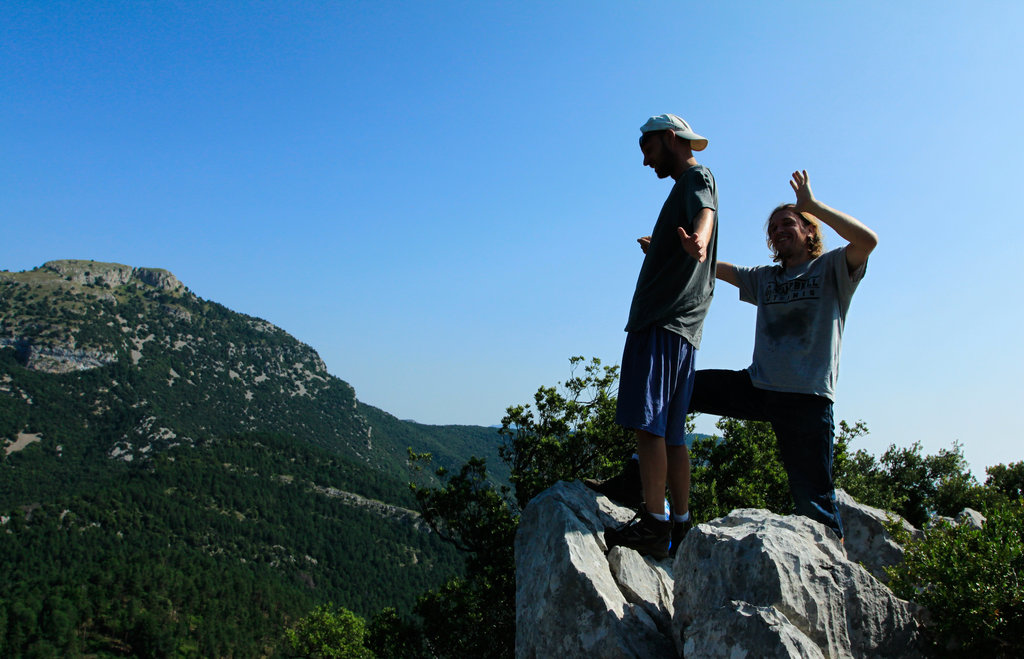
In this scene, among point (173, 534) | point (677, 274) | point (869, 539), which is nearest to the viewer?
point (677, 274)

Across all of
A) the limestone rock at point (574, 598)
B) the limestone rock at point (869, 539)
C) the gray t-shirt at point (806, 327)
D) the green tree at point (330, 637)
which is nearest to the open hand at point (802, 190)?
the gray t-shirt at point (806, 327)

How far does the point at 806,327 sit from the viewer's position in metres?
4.52

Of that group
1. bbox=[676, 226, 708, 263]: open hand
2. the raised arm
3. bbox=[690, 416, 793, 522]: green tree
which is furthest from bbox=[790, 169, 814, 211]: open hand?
bbox=[690, 416, 793, 522]: green tree

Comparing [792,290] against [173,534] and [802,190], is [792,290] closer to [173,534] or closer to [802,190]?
[802,190]

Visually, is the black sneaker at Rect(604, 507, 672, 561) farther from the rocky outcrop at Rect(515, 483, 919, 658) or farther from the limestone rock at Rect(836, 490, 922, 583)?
the limestone rock at Rect(836, 490, 922, 583)

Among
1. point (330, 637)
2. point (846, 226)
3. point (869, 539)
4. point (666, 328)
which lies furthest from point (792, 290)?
point (330, 637)

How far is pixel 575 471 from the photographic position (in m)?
12.0

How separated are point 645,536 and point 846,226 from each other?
9.34ft

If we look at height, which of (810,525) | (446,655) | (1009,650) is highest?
(810,525)

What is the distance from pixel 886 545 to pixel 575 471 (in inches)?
255

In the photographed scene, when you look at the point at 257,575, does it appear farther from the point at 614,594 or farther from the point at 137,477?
the point at 614,594

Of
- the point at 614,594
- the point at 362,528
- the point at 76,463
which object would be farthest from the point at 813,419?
the point at 76,463

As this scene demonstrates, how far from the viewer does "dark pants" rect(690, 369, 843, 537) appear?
4.49m

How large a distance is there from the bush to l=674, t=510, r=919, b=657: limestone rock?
0.21m
